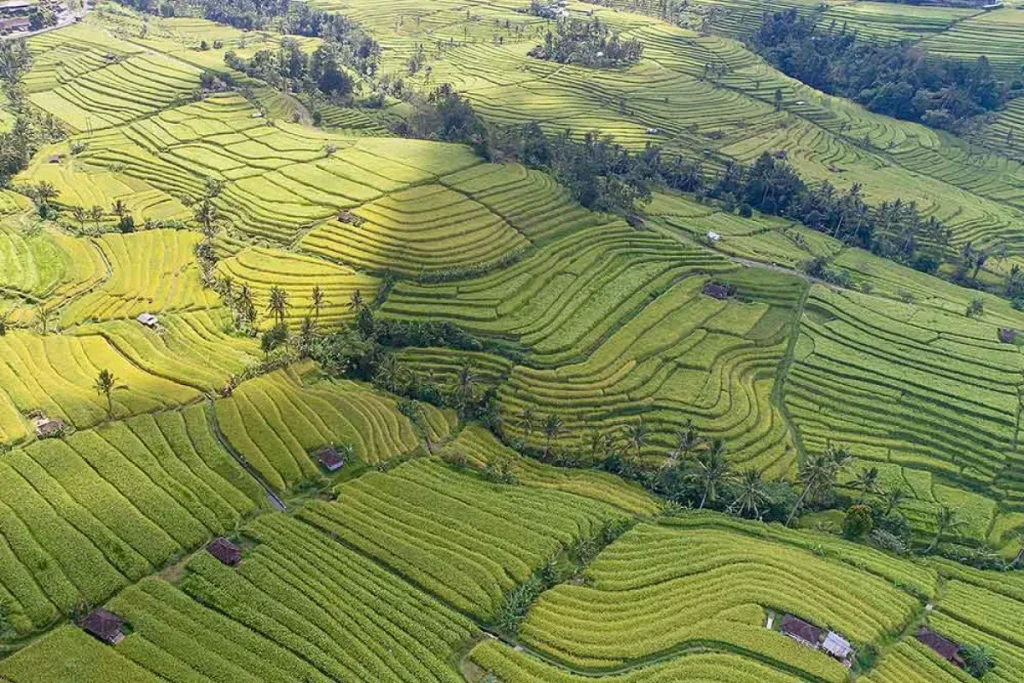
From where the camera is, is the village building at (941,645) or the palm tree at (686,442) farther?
the palm tree at (686,442)

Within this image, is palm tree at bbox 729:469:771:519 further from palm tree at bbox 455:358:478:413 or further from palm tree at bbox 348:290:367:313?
palm tree at bbox 348:290:367:313

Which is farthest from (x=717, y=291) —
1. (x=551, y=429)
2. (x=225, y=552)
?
(x=225, y=552)

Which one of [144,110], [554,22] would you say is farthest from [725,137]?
[144,110]

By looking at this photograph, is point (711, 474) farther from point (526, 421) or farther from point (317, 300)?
point (317, 300)

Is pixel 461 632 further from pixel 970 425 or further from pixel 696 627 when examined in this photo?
pixel 970 425

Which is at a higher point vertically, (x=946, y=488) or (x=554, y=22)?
(x=554, y=22)

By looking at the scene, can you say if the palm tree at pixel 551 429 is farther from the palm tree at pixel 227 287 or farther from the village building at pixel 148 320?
the village building at pixel 148 320

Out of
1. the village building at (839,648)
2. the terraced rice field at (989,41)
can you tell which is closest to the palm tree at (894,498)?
the village building at (839,648)
